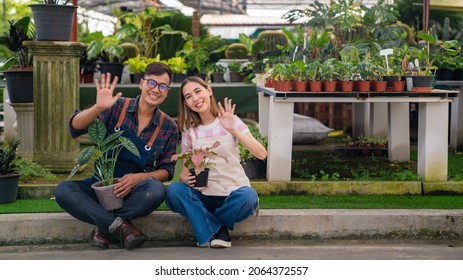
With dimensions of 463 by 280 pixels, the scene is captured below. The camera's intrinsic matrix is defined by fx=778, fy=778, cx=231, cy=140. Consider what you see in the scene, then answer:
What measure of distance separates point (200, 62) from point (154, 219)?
4.89 metres

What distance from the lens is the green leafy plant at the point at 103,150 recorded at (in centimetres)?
441

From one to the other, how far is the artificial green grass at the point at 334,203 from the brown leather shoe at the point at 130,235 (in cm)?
55

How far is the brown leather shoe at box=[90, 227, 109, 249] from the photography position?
4531 millimetres

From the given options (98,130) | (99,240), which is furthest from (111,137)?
(99,240)

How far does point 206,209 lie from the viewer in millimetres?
4504

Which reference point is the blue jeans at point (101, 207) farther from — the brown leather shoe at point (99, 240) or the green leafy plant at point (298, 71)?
the green leafy plant at point (298, 71)

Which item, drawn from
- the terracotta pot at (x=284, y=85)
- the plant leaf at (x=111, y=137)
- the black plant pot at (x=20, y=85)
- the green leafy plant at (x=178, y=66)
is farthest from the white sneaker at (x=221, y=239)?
the green leafy plant at (x=178, y=66)

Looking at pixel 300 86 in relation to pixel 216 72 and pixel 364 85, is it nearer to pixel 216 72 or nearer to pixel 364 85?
pixel 364 85

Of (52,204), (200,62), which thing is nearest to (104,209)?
(52,204)

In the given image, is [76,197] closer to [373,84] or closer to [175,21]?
[373,84]

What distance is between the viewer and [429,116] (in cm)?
569

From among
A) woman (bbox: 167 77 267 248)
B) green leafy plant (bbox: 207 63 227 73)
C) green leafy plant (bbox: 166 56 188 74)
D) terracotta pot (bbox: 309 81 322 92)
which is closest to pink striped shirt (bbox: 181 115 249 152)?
woman (bbox: 167 77 267 248)

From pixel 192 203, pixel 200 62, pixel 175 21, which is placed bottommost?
pixel 192 203

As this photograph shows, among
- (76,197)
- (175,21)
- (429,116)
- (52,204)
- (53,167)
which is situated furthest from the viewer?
(175,21)
